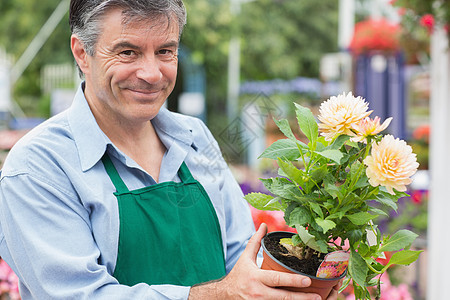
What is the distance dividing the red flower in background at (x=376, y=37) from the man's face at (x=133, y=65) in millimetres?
5365

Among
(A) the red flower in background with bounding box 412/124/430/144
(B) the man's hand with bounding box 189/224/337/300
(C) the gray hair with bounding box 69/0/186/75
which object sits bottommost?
(A) the red flower in background with bounding box 412/124/430/144

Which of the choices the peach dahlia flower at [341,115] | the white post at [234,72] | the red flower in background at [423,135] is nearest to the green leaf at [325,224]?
the peach dahlia flower at [341,115]

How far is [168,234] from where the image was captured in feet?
4.70

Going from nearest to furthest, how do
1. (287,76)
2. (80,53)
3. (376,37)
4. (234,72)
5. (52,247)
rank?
(52,247) < (80,53) < (376,37) < (234,72) < (287,76)

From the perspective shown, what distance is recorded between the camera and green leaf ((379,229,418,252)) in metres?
1.22

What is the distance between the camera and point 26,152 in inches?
50.8

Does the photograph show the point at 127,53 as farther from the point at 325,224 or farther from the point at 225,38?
the point at 225,38

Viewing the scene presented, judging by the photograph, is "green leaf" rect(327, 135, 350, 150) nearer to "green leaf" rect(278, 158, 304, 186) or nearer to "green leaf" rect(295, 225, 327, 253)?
"green leaf" rect(278, 158, 304, 186)

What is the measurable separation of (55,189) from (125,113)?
0.29m

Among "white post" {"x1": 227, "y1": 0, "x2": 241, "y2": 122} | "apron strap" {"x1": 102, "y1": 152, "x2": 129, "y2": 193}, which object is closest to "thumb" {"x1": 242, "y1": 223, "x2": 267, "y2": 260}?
"apron strap" {"x1": 102, "y1": 152, "x2": 129, "y2": 193}

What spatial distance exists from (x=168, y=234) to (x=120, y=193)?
0.18 meters

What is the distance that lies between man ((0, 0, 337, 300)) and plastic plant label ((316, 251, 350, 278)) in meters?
0.06

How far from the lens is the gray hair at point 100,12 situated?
133cm

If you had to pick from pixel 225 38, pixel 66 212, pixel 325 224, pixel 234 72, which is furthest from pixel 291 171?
pixel 225 38
